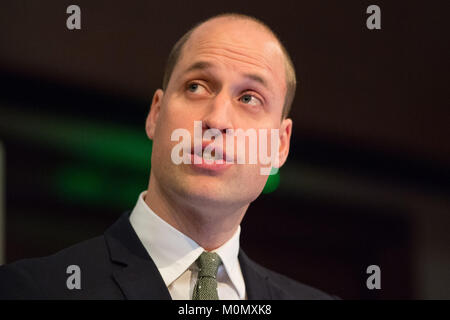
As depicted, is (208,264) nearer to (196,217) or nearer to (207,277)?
(207,277)

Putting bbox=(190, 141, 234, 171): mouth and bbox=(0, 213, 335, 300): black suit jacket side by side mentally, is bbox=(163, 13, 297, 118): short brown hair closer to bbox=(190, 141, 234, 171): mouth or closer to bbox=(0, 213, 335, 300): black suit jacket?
bbox=(190, 141, 234, 171): mouth

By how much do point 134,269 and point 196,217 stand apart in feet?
0.84

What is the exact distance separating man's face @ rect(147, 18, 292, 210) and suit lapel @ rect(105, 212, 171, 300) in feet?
0.72

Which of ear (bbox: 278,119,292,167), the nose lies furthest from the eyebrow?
ear (bbox: 278,119,292,167)

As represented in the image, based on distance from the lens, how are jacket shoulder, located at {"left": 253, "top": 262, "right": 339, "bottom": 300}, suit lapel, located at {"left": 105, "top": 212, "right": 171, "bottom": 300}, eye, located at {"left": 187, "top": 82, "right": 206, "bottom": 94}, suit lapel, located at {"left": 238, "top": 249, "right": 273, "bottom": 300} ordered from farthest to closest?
jacket shoulder, located at {"left": 253, "top": 262, "right": 339, "bottom": 300}, suit lapel, located at {"left": 238, "top": 249, "right": 273, "bottom": 300}, eye, located at {"left": 187, "top": 82, "right": 206, "bottom": 94}, suit lapel, located at {"left": 105, "top": 212, "right": 171, "bottom": 300}

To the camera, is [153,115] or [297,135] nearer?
[153,115]

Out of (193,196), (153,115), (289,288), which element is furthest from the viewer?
(289,288)

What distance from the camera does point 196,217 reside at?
185 centimetres

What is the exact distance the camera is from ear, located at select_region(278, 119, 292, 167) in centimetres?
206

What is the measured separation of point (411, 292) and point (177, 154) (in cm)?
109

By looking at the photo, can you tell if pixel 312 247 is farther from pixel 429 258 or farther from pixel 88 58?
pixel 88 58

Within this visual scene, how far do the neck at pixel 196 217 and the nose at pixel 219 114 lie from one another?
25cm

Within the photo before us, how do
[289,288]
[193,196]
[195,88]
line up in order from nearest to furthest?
1. [193,196]
2. [195,88]
3. [289,288]

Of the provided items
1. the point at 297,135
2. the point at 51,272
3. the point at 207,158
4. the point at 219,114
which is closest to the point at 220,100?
the point at 219,114
